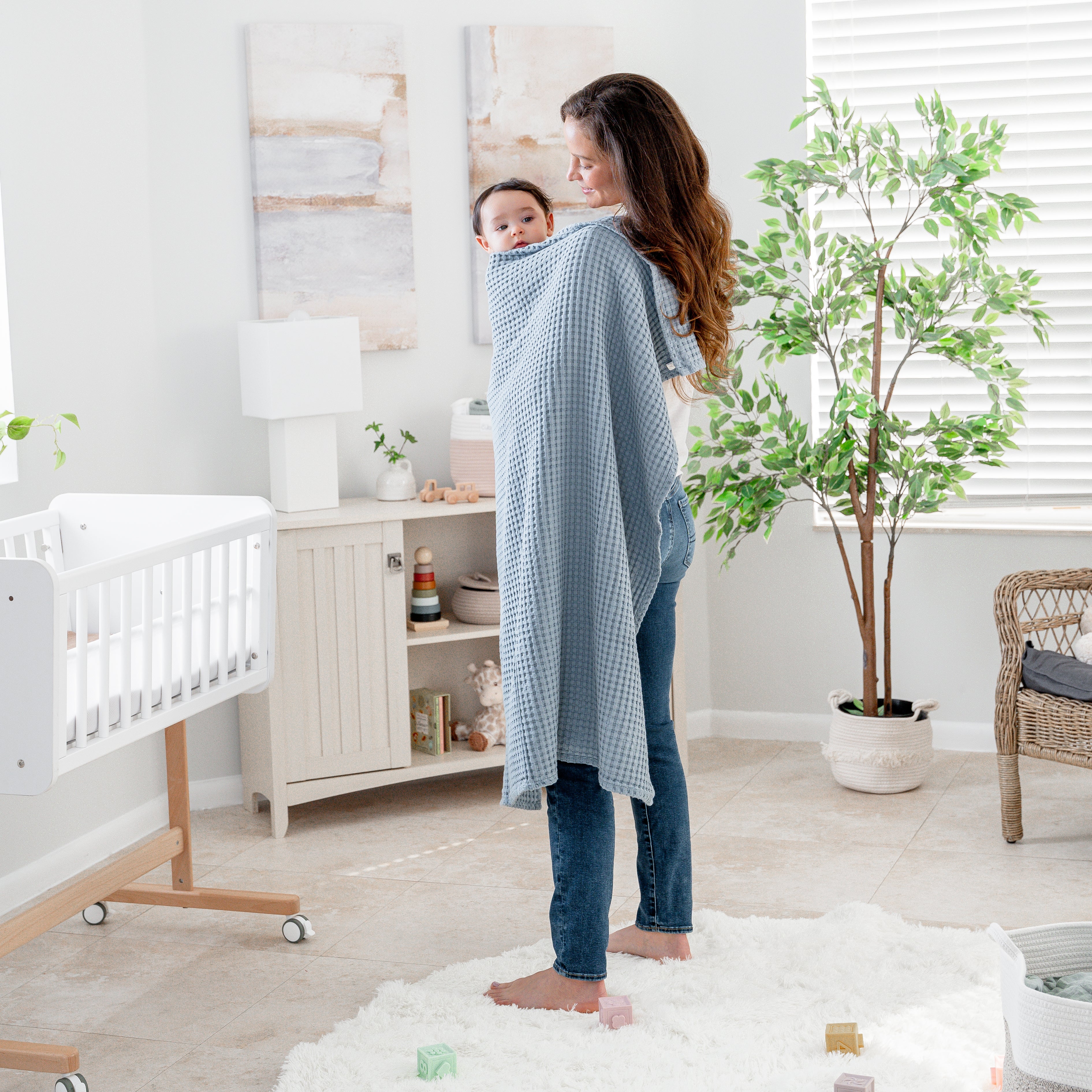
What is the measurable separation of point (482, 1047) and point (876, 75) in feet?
8.83

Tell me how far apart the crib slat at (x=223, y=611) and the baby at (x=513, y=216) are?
0.73m

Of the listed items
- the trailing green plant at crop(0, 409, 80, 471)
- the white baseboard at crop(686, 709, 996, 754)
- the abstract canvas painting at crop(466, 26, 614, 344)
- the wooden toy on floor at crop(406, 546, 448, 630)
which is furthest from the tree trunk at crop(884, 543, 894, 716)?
the trailing green plant at crop(0, 409, 80, 471)

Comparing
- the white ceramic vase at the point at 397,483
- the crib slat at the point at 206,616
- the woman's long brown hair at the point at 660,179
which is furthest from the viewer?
the white ceramic vase at the point at 397,483

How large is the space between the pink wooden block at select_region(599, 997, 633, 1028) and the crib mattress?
2.75 feet

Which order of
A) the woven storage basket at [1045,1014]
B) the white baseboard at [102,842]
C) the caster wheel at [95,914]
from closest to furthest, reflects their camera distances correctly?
the woven storage basket at [1045,1014] → the caster wheel at [95,914] → the white baseboard at [102,842]

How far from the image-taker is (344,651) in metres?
3.13

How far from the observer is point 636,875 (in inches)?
109

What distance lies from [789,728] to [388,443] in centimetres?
138

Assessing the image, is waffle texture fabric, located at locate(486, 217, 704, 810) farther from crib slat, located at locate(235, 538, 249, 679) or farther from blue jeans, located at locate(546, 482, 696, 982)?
crib slat, located at locate(235, 538, 249, 679)

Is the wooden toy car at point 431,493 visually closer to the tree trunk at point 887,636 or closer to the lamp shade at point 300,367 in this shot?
the lamp shade at point 300,367

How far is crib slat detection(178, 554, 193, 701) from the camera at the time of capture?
219 centimetres

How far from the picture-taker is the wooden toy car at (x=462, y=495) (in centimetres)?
324

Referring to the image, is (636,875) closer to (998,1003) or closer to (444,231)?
(998,1003)

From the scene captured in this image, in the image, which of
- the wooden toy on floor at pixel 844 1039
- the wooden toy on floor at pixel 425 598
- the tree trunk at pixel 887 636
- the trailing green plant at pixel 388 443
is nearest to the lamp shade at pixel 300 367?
the trailing green plant at pixel 388 443
